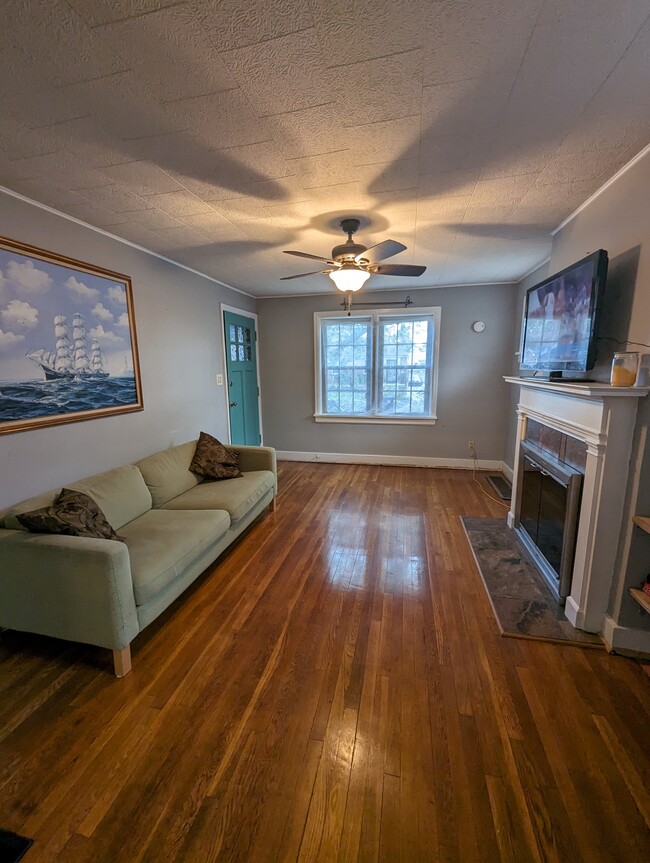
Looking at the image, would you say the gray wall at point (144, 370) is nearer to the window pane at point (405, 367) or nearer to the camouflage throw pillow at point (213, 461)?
the camouflage throw pillow at point (213, 461)

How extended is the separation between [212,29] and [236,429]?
401 centimetres

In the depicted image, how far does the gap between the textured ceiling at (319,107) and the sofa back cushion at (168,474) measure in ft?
5.82

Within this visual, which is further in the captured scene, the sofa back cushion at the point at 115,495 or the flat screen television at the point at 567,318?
the sofa back cushion at the point at 115,495

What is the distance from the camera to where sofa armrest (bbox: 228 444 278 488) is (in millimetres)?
3486

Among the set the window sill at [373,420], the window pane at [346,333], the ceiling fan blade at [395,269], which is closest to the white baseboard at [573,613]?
the ceiling fan blade at [395,269]

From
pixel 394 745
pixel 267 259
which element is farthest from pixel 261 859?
pixel 267 259

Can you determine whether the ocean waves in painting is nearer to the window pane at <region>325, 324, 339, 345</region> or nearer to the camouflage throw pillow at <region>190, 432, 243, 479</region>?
the camouflage throw pillow at <region>190, 432, 243, 479</region>

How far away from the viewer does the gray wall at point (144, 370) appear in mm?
2129

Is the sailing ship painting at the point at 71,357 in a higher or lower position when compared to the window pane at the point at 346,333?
lower

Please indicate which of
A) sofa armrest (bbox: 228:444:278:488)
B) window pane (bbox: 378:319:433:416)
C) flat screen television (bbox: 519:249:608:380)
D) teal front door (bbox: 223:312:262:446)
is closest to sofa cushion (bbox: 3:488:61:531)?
sofa armrest (bbox: 228:444:278:488)

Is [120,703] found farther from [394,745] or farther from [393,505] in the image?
[393,505]

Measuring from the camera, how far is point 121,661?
170cm

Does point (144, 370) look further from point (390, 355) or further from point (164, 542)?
point (390, 355)

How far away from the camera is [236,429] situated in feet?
15.8
